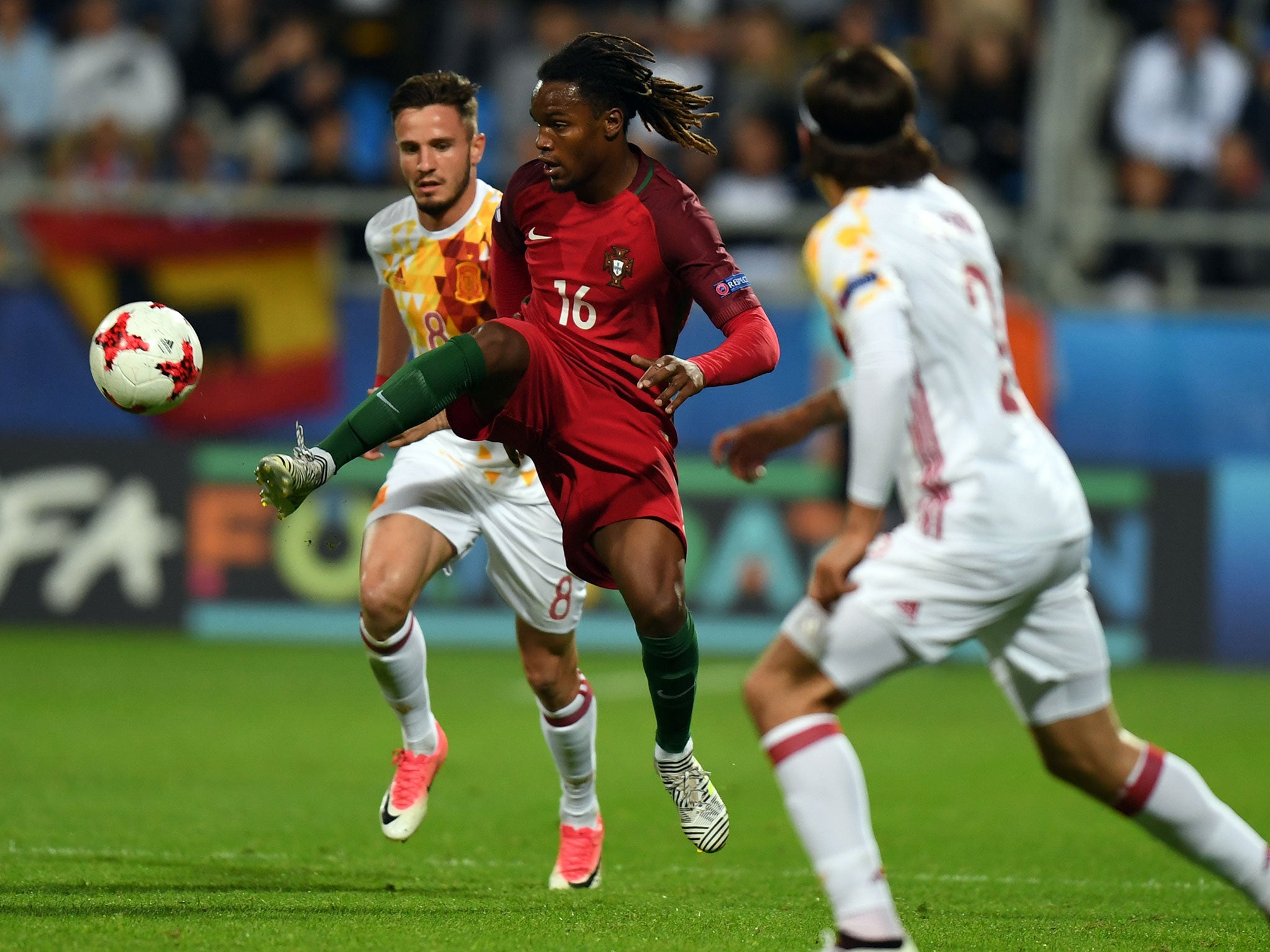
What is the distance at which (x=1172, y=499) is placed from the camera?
12594mm

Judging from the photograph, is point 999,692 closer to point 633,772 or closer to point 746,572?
point 746,572

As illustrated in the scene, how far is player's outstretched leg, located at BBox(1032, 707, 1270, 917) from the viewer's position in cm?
437

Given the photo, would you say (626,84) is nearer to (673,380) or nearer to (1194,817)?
(673,380)

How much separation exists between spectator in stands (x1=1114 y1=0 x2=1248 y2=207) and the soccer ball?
32.9ft

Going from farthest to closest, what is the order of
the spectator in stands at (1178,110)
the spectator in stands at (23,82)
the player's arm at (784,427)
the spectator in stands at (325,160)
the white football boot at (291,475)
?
the spectator in stands at (23,82) < the spectator in stands at (325,160) < the spectator in stands at (1178,110) < the white football boot at (291,475) < the player's arm at (784,427)

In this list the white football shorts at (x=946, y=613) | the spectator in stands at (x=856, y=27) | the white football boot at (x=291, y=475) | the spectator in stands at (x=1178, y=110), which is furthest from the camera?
the spectator in stands at (x=856, y=27)

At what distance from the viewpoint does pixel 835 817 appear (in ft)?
13.6

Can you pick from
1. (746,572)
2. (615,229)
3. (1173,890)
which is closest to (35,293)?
(746,572)

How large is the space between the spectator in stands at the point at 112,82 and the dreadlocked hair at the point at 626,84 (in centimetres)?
1001

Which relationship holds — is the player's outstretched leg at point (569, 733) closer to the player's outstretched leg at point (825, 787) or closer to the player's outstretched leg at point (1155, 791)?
the player's outstretched leg at point (825, 787)

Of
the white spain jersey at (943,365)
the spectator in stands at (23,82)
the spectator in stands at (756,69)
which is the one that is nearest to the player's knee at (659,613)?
the white spain jersey at (943,365)

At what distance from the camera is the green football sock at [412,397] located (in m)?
5.09

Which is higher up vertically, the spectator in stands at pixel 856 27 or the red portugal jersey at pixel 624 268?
the red portugal jersey at pixel 624 268

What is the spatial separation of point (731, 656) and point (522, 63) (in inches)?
211
